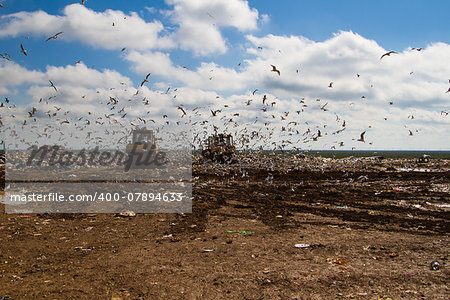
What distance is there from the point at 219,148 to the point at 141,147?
5785 mm

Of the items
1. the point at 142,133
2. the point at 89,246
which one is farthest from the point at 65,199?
the point at 142,133

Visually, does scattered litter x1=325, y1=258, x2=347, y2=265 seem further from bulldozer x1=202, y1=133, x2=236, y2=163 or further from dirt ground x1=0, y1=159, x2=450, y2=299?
bulldozer x1=202, y1=133, x2=236, y2=163

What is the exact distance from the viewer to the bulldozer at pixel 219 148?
21.2 meters

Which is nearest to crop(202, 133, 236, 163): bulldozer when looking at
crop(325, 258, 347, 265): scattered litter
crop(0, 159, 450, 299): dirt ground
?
crop(0, 159, 450, 299): dirt ground

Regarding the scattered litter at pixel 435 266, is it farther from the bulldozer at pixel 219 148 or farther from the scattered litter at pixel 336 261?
the bulldozer at pixel 219 148

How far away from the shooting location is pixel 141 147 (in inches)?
691

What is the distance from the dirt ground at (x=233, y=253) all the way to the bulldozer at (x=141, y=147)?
10094 mm

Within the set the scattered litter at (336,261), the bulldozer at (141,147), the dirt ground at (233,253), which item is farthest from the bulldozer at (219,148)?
the scattered litter at (336,261)

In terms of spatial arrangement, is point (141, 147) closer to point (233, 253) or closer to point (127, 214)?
point (127, 214)

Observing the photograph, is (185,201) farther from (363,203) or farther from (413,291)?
(413,291)

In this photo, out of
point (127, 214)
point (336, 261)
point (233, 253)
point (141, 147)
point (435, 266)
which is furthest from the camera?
point (141, 147)

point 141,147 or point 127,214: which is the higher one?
point 141,147

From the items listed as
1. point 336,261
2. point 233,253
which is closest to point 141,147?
point 233,253

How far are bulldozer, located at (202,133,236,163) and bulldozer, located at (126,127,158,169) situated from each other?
459cm
